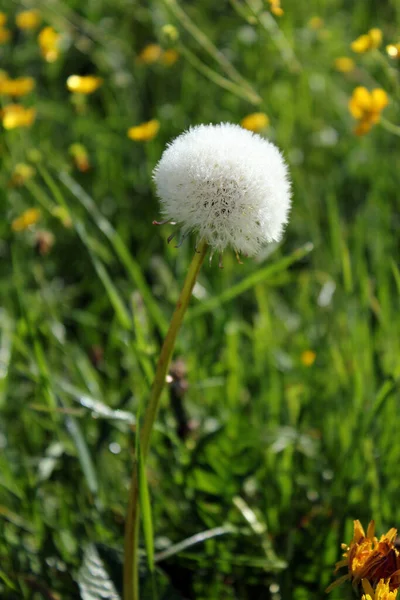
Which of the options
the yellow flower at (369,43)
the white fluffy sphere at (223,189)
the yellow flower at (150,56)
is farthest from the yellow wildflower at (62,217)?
the white fluffy sphere at (223,189)

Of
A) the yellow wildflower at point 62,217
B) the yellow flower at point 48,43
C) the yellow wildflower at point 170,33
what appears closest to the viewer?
the yellow wildflower at point 170,33

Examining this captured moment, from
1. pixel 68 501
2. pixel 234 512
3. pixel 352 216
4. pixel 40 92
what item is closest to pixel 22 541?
pixel 68 501

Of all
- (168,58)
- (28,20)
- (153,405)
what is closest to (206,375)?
(153,405)

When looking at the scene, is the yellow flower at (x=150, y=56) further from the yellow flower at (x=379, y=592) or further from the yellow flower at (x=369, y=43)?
the yellow flower at (x=379, y=592)

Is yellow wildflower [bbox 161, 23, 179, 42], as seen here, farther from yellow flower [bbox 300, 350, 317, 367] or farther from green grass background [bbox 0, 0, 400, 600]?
yellow flower [bbox 300, 350, 317, 367]

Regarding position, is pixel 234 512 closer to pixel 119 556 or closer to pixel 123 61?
pixel 119 556

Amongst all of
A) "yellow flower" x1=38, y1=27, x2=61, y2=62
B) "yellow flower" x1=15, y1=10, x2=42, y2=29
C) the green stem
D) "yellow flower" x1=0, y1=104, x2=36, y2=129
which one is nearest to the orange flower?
the green stem
